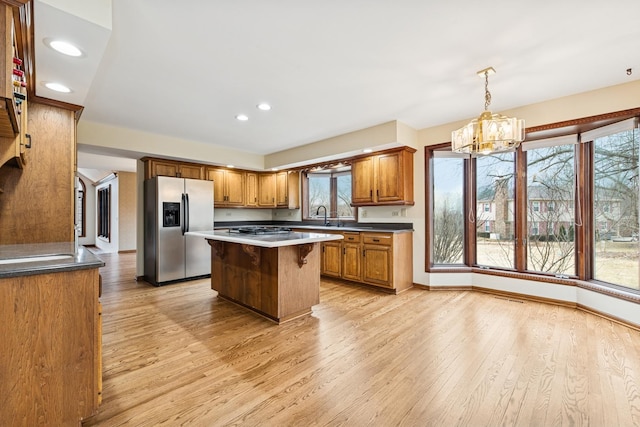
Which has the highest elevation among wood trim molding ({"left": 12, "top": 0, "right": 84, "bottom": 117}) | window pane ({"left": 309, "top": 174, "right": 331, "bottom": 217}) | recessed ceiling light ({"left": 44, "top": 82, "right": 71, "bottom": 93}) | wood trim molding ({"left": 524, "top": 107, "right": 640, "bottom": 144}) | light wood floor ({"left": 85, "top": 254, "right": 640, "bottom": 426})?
recessed ceiling light ({"left": 44, "top": 82, "right": 71, "bottom": 93})

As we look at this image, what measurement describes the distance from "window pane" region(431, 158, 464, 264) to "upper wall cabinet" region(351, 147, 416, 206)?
0.44 metres

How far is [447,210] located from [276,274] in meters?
2.93

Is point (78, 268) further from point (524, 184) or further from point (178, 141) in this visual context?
point (524, 184)

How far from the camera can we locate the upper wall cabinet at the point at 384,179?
426 cm

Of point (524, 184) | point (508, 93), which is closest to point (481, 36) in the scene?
point (508, 93)

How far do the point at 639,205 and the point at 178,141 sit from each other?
6.07 metres

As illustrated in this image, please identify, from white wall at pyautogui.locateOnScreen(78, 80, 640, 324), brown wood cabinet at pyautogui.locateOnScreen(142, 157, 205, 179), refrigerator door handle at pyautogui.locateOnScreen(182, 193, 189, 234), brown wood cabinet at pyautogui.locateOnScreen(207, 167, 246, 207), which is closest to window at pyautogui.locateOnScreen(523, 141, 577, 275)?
white wall at pyautogui.locateOnScreen(78, 80, 640, 324)

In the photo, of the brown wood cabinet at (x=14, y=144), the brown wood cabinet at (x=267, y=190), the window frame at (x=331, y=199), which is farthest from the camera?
the brown wood cabinet at (x=267, y=190)

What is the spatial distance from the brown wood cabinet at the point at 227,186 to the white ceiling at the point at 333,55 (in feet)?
6.28

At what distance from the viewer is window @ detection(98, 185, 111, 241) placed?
8.94 m

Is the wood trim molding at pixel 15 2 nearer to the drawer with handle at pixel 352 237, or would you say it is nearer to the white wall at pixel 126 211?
the drawer with handle at pixel 352 237

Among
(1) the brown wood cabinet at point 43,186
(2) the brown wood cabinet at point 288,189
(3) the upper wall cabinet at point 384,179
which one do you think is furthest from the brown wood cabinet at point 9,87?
(2) the brown wood cabinet at point 288,189

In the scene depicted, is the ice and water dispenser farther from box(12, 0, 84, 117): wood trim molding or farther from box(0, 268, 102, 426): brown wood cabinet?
box(0, 268, 102, 426): brown wood cabinet

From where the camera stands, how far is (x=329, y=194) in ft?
19.2
